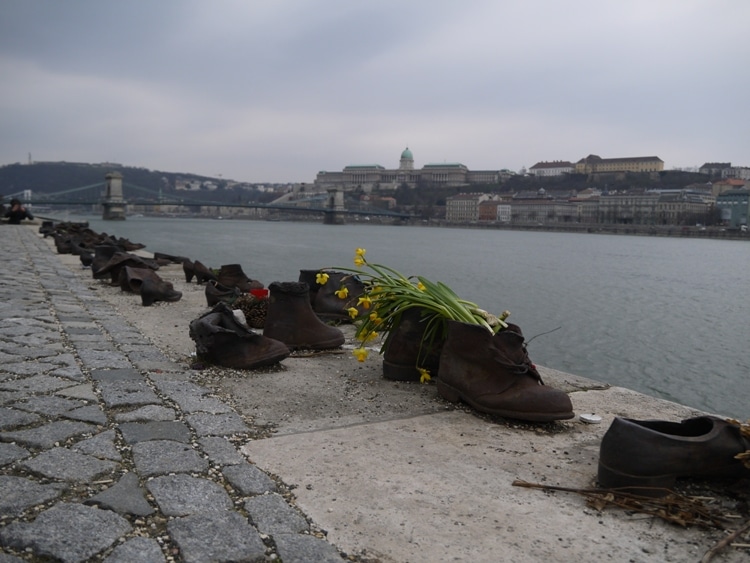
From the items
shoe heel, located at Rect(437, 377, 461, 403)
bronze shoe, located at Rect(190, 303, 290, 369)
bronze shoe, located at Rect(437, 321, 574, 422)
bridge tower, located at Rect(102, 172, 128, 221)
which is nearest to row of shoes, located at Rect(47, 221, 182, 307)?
bronze shoe, located at Rect(190, 303, 290, 369)

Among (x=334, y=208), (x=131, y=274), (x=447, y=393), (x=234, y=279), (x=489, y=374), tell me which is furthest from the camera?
(x=334, y=208)

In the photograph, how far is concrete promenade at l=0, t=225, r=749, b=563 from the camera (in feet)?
5.72

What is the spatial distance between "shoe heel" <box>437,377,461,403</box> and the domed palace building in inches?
5384

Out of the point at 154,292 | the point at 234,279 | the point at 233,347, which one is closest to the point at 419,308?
the point at 233,347

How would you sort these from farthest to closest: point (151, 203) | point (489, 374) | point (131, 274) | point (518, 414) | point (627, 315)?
point (151, 203) < point (627, 315) < point (131, 274) < point (489, 374) < point (518, 414)

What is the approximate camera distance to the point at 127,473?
2.10 meters

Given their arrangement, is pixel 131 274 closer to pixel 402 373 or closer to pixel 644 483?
pixel 402 373

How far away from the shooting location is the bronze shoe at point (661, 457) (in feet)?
6.94

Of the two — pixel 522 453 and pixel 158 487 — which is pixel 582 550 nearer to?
pixel 522 453

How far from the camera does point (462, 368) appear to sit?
3037 mm

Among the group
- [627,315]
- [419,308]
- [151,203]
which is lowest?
[627,315]

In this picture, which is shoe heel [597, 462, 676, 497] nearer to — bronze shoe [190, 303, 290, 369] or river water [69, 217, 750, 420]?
bronze shoe [190, 303, 290, 369]

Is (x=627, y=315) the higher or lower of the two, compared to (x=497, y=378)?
lower

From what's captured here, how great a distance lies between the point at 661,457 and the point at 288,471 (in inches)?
48.2
